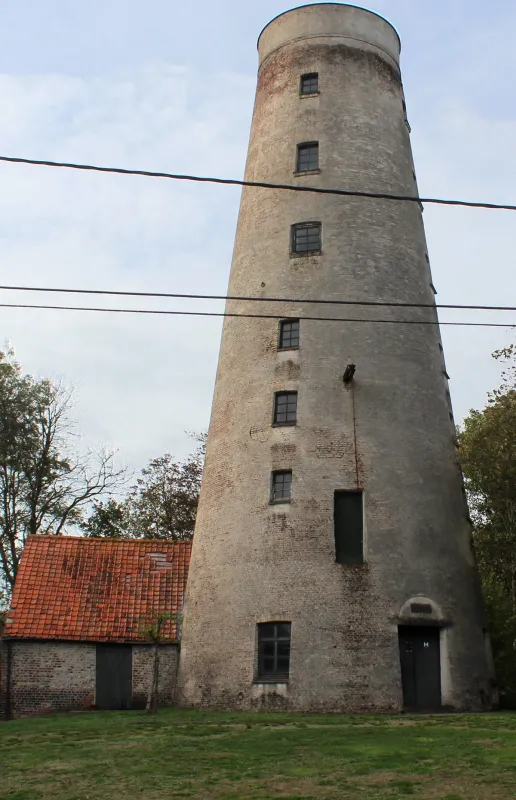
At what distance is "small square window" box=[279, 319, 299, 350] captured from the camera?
25281mm

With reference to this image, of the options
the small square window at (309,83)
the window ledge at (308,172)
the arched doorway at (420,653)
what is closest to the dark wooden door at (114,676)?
the arched doorway at (420,653)

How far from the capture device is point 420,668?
22.5 meters

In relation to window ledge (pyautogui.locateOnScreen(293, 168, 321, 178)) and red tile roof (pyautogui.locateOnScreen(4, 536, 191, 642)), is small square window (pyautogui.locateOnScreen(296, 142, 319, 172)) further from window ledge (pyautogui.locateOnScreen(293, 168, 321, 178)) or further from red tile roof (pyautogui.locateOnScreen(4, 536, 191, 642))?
red tile roof (pyautogui.locateOnScreen(4, 536, 191, 642))

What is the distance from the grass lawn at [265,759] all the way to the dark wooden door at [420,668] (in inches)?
115

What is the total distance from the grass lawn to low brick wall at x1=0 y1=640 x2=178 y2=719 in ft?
17.4

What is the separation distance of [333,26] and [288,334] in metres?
10.1

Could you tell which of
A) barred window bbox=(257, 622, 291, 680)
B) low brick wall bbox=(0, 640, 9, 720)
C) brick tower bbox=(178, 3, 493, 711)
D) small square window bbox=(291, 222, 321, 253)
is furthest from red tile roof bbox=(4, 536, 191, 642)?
small square window bbox=(291, 222, 321, 253)

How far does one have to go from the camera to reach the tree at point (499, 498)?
25109 millimetres

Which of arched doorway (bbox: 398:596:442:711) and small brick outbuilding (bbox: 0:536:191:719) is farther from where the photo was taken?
small brick outbuilding (bbox: 0:536:191:719)

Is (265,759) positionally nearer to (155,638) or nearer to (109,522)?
(155,638)

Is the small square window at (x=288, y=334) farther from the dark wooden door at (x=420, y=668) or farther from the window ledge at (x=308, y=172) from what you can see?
the dark wooden door at (x=420, y=668)

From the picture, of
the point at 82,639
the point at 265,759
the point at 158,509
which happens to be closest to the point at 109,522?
the point at 158,509

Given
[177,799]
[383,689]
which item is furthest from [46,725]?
[177,799]

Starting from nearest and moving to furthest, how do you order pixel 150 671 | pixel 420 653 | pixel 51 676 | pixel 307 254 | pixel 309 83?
pixel 420 653, pixel 51 676, pixel 150 671, pixel 307 254, pixel 309 83
